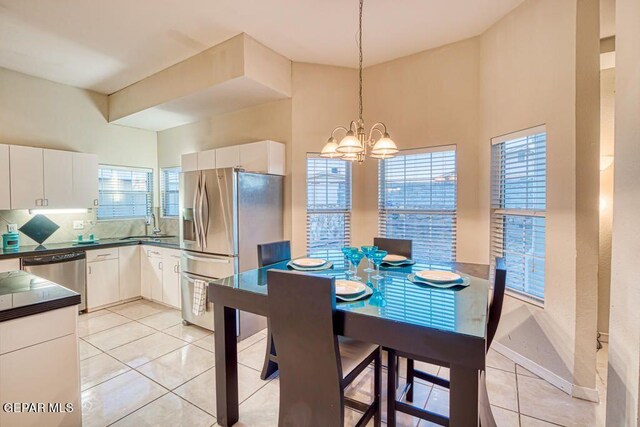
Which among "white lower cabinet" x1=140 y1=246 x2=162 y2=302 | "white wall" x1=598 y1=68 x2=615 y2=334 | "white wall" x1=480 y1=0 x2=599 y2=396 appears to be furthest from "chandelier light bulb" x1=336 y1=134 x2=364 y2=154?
"white lower cabinet" x1=140 y1=246 x2=162 y2=302

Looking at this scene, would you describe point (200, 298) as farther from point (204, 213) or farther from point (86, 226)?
point (86, 226)

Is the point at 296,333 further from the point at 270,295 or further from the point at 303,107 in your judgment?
the point at 303,107

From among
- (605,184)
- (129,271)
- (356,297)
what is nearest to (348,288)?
(356,297)

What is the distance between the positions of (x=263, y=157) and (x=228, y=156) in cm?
63

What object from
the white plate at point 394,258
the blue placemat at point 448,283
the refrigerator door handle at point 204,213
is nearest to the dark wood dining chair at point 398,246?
the white plate at point 394,258

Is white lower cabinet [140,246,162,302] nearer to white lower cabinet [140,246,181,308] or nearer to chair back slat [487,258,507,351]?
white lower cabinet [140,246,181,308]

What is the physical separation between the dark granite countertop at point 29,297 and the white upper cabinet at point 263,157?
2226 millimetres

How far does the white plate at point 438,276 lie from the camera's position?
1.90 m

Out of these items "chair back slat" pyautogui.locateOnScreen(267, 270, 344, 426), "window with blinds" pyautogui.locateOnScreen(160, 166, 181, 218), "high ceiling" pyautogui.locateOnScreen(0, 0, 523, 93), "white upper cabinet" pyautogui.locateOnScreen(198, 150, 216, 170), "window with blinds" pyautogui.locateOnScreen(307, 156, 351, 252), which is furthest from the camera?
"window with blinds" pyautogui.locateOnScreen(160, 166, 181, 218)

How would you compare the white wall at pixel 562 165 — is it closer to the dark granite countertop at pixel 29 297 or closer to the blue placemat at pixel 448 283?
the blue placemat at pixel 448 283

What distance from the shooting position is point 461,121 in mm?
3236

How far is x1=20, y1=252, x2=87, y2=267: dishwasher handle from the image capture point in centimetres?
333

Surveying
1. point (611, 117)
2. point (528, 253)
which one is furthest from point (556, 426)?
point (611, 117)

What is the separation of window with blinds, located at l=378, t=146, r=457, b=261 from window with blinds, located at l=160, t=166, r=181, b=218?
3375mm
